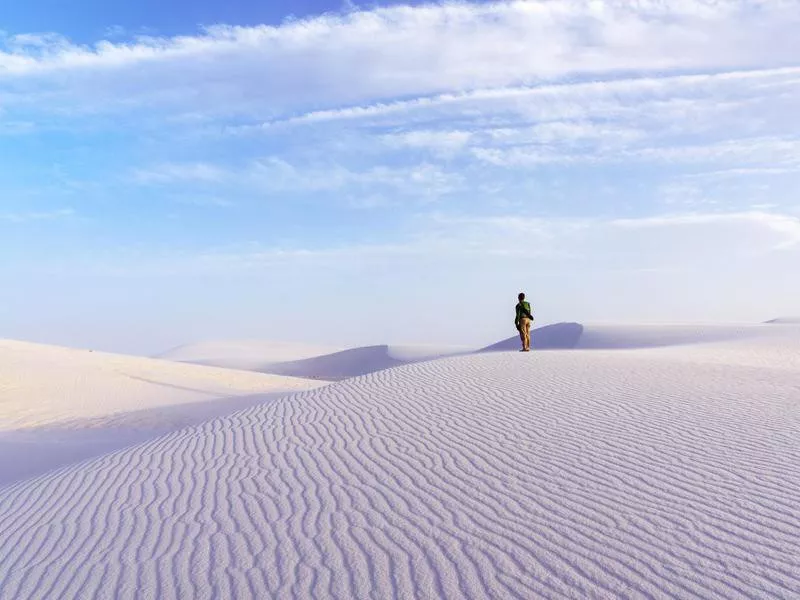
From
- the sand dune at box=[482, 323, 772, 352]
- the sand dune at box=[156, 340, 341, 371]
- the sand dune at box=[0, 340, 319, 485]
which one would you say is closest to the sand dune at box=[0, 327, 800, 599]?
the sand dune at box=[0, 340, 319, 485]

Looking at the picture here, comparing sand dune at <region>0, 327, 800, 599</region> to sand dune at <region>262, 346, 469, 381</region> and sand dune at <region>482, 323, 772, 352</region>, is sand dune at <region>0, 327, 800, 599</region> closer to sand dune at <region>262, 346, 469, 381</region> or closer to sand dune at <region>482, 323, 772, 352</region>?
sand dune at <region>482, 323, 772, 352</region>

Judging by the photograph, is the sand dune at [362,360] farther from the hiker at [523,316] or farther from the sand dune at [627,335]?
the hiker at [523,316]

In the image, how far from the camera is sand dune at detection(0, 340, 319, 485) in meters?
14.7

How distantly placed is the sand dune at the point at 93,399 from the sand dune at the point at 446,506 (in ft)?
15.2

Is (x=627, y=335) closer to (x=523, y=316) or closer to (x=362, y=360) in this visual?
(x=362, y=360)

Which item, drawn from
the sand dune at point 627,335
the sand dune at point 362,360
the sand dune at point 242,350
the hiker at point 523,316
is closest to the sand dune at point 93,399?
the hiker at point 523,316

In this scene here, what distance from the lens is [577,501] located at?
20.0ft

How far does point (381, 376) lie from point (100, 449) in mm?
5675

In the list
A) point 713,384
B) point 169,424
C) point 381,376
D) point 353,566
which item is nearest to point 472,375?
point 381,376

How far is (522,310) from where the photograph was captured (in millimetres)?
19109

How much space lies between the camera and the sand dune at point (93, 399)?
14.7 m

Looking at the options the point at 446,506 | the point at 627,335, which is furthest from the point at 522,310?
the point at 627,335

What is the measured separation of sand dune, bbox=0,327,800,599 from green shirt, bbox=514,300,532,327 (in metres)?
7.80

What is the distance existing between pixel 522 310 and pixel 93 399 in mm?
12622
